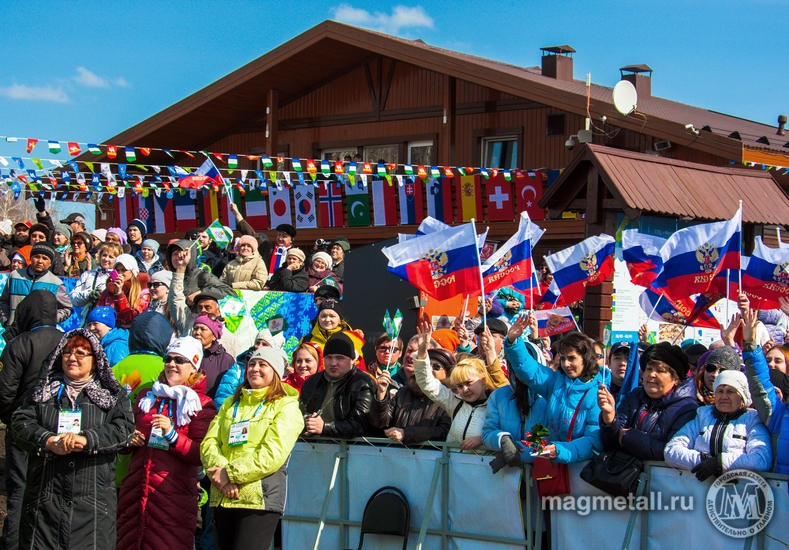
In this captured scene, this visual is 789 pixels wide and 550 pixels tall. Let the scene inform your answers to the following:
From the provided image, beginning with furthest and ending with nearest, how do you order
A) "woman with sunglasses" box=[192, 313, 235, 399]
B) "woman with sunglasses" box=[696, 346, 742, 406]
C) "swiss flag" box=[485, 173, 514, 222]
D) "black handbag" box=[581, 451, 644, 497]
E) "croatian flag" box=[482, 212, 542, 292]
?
"swiss flag" box=[485, 173, 514, 222] < "croatian flag" box=[482, 212, 542, 292] < "woman with sunglasses" box=[192, 313, 235, 399] < "woman with sunglasses" box=[696, 346, 742, 406] < "black handbag" box=[581, 451, 644, 497]

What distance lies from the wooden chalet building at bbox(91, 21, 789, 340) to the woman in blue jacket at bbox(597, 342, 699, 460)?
8.49 m

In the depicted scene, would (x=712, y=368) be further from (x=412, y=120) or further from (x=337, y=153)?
(x=337, y=153)

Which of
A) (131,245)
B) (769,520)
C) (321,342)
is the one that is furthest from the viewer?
(131,245)

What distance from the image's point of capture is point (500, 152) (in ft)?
57.0

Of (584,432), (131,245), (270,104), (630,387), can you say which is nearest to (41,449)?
(584,432)

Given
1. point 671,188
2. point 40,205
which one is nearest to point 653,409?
point 671,188

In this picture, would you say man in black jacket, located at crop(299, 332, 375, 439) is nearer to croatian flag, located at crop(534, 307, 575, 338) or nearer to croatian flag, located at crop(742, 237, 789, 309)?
croatian flag, located at crop(534, 307, 575, 338)

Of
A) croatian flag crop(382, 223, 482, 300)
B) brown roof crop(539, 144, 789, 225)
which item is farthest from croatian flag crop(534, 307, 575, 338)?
brown roof crop(539, 144, 789, 225)

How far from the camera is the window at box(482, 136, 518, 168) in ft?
56.3

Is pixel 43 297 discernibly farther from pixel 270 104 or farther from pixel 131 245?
pixel 270 104

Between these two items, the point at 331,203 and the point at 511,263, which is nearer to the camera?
the point at 511,263

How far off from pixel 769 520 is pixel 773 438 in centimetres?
48

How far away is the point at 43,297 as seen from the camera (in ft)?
→ 24.3

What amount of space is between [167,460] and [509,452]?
2.31 meters
